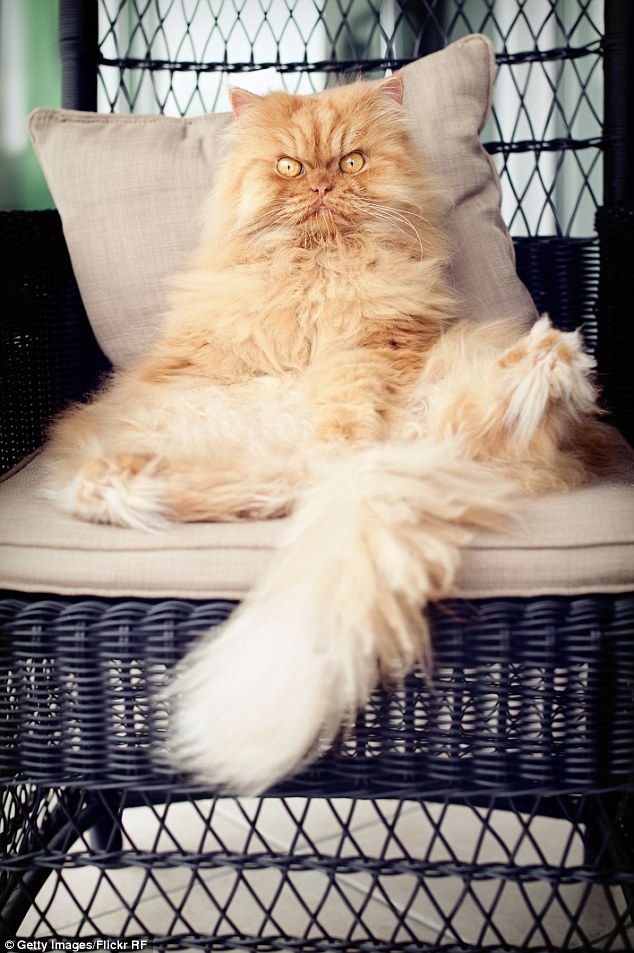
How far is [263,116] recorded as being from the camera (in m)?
1.36

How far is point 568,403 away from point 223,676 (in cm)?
Answer: 54

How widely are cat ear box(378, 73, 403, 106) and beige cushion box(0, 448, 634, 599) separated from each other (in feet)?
2.58

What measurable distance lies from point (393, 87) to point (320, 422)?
633 millimetres

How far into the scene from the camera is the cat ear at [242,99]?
4.53 feet

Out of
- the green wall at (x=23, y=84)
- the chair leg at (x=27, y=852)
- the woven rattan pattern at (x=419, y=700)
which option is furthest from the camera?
the green wall at (x=23, y=84)

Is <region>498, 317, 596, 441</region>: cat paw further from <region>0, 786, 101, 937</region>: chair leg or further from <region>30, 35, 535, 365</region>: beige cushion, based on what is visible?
<region>0, 786, 101, 937</region>: chair leg

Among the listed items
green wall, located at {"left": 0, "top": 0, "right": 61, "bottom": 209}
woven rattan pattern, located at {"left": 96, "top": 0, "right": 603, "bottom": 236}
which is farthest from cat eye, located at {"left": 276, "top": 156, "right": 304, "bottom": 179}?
woven rattan pattern, located at {"left": 96, "top": 0, "right": 603, "bottom": 236}

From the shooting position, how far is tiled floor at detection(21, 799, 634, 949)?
127cm

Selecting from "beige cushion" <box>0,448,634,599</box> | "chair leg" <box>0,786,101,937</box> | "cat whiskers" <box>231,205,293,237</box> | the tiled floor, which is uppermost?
"cat whiskers" <box>231,205,293,237</box>

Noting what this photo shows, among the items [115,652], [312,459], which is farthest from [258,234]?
[115,652]

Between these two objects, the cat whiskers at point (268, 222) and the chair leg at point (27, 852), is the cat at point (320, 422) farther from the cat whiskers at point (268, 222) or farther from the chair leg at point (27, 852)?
the chair leg at point (27, 852)

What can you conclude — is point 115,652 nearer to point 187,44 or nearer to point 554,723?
point 554,723

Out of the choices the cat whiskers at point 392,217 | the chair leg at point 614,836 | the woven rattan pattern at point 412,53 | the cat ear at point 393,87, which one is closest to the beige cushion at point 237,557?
the chair leg at point 614,836

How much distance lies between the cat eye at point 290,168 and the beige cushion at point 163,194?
A: 0.87 ft
